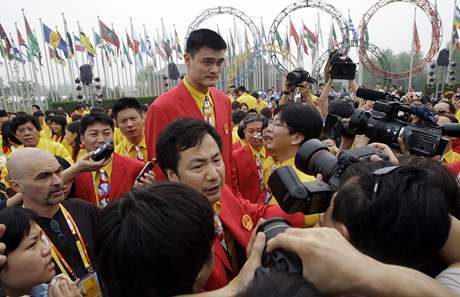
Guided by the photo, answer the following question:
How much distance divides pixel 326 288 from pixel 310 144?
979 millimetres

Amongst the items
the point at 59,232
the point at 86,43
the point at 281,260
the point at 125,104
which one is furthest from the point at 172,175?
the point at 86,43

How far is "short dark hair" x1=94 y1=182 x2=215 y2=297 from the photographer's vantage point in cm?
100

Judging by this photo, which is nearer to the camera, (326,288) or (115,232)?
(326,288)

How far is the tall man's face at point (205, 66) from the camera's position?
284 centimetres

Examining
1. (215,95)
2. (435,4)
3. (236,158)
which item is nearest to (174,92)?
(215,95)

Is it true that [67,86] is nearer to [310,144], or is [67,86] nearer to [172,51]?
[172,51]

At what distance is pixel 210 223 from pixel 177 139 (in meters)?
0.79

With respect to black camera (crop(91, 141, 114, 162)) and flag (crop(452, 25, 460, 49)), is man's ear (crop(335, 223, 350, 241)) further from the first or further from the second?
flag (crop(452, 25, 460, 49))

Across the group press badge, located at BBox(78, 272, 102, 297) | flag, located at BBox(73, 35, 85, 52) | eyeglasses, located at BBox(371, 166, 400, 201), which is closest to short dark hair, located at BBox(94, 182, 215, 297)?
eyeglasses, located at BBox(371, 166, 400, 201)

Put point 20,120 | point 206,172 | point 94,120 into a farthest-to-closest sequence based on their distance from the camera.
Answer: point 20,120, point 94,120, point 206,172

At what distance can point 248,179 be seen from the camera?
357cm

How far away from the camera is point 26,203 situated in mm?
2256

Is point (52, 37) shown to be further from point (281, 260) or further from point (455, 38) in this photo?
point (281, 260)

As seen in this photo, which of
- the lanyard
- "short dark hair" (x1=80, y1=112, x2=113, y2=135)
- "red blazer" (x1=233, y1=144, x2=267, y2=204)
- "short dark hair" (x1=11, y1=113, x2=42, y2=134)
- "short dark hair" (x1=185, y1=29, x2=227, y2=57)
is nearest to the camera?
the lanyard
